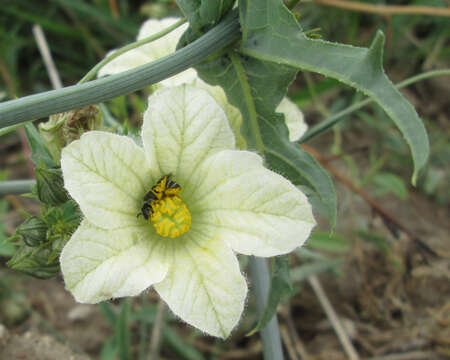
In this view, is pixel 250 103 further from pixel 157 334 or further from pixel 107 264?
pixel 157 334

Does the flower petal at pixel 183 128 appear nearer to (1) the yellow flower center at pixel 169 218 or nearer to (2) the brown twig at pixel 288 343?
(1) the yellow flower center at pixel 169 218

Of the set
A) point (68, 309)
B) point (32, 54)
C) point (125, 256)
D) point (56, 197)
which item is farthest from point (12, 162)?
point (125, 256)

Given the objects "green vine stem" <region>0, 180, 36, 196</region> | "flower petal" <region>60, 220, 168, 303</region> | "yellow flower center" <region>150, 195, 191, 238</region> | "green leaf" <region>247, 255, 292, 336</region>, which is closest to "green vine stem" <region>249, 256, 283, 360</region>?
"green leaf" <region>247, 255, 292, 336</region>

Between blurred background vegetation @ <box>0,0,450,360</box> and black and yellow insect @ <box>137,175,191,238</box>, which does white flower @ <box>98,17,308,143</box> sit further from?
blurred background vegetation @ <box>0,0,450,360</box>

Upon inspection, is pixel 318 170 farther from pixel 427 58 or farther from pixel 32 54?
pixel 32 54

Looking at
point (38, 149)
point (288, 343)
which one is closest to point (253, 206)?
point (38, 149)
